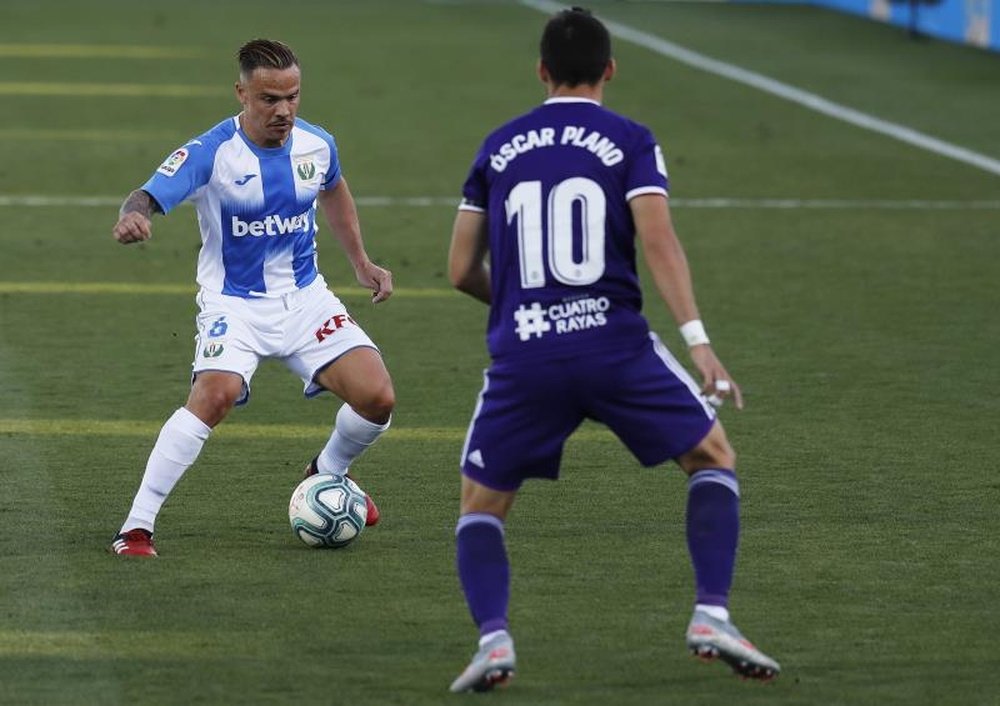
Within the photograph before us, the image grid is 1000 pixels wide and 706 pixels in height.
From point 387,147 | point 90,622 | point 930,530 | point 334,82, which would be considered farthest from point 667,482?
point 334,82

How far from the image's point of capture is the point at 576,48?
5.96 m

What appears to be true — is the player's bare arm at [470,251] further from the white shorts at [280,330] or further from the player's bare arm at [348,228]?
the player's bare arm at [348,228]

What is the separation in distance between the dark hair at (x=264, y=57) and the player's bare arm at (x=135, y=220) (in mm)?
590

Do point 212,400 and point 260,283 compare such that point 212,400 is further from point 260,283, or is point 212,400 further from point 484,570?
point 484,570

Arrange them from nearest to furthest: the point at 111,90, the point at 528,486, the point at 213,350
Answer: the point at 213,350 < the point at 528,486 < the point at 111,90

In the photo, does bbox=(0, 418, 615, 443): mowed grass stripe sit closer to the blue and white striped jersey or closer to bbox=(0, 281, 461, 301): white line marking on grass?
the blue and white striped jersey

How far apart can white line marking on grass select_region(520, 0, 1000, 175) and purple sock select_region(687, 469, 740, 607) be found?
13703 millimetres

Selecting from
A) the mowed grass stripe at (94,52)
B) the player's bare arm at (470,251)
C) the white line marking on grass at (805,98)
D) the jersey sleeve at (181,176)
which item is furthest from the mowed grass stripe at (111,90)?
the player's bare arm at (470,251)

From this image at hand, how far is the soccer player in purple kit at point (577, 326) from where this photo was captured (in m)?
5.94

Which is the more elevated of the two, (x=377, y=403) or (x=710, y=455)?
(x=710, y=455)

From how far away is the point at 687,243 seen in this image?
51.4 ft

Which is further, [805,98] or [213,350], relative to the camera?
[805,98]

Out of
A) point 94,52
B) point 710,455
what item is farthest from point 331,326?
point 94,52

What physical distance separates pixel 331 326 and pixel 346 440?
1.42 ft
